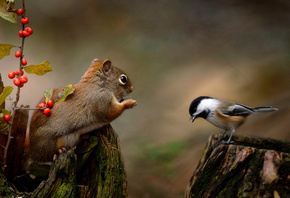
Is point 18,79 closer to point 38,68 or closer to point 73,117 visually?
point 38,68

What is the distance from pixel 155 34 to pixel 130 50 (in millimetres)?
177

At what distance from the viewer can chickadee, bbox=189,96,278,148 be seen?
4.79 feet

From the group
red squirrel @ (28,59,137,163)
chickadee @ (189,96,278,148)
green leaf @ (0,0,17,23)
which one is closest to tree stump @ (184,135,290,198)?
chickadee @ (189,96,278,148)

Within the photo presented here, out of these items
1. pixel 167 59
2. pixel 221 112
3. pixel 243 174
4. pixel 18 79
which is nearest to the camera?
pixel 18 79

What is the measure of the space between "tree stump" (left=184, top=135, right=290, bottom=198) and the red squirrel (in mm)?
375

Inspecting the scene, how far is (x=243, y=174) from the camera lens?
1.22m

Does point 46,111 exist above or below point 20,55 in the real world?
below

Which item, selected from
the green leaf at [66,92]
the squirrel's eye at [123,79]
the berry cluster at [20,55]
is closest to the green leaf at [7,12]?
the berry cluster at [20,55]

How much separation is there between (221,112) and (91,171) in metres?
0.59

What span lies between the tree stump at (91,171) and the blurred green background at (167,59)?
0.73m

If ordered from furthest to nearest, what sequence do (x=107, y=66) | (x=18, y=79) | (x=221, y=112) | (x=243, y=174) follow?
(x=221, y=112) → (x=107, y=66) → (x=243, y=174) → (x=18, y=79)

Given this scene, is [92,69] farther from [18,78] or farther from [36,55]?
[36,55]

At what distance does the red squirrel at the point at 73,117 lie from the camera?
1.21 m

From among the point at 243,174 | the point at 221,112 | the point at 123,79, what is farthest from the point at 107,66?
the point at 243,174
